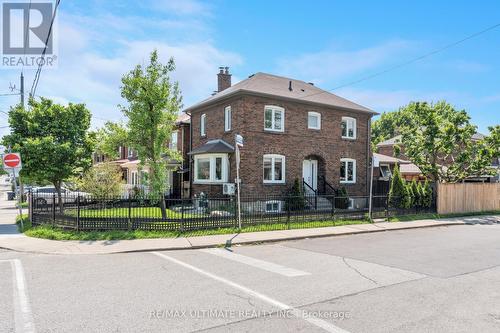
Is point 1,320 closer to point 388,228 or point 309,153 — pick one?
point 388,228

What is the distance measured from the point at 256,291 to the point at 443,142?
19.4 metres

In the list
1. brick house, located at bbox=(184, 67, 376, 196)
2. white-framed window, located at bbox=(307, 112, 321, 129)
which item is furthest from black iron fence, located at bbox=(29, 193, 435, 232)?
white-framed window, located at bbox=(307, 112, 321, 129)

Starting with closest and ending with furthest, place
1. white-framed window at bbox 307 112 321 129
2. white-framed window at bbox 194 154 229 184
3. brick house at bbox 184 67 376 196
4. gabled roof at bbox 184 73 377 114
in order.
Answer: brick house at bbox 184 67 376 196
gabled roof at bbox 184 73 377 114
white-framed window at bbox 194 154 229 184
white-framed window at bbox 307 112 321 129

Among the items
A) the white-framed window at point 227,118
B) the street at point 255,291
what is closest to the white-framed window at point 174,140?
the white-framed window at point 227,118

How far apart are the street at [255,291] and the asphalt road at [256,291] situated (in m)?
0.02

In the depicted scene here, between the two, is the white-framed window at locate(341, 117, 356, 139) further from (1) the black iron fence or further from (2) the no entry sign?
(2) the no entry sign

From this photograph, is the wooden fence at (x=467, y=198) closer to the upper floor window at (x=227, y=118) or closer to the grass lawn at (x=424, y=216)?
the grass lawn at (x=424, y=216)

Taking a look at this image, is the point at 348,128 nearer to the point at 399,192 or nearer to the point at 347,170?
the point at 347,170

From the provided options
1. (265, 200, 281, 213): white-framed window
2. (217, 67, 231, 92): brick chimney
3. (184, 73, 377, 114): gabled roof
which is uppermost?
(217, 67, 231, 92): brick chimney

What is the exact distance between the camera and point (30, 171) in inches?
683

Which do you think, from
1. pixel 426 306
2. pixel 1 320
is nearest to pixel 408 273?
pixel 426 306

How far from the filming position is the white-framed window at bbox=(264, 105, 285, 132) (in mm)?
19844

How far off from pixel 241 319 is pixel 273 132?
15269 mm

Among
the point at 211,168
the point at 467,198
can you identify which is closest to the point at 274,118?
the point at 211,168
